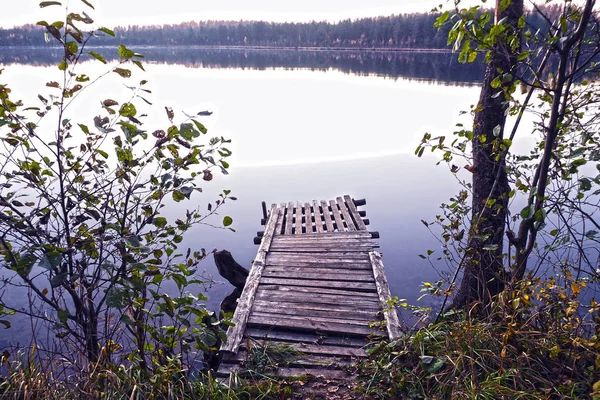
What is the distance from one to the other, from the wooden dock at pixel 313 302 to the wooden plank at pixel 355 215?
0.36 ft

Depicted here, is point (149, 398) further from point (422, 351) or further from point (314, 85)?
point (314, 85)

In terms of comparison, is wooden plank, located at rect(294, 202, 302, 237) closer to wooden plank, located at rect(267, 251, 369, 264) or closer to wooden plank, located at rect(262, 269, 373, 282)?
wooden plank, located at rect(267, 251, 369, 264)

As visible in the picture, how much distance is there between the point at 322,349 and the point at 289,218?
4.98 m

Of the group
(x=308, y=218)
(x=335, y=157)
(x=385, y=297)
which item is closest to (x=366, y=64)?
(x=335, y=157)

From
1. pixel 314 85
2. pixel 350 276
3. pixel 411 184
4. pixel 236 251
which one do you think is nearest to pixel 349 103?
pixel 314 85

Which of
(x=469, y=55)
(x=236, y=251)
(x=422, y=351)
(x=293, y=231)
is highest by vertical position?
(x=469, y=55)

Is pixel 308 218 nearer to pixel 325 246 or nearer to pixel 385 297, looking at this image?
pixel 325 246

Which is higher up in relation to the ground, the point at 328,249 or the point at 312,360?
the point at 312,360

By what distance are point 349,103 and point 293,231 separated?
2374cm

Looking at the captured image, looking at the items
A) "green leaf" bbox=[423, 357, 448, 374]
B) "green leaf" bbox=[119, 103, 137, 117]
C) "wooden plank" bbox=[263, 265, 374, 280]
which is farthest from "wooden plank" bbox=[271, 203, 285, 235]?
"green leaf" bbox=[119, 103, 137, 117]

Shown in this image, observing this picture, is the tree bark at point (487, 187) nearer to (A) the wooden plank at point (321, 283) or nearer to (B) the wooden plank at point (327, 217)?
(A) the wooden plank at point (321, 283)

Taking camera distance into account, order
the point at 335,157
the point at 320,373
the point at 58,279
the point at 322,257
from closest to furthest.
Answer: the point at 58,279
the point at 320,373
the point at 322,257
the point at 335,157

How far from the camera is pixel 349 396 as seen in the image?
3.89 m

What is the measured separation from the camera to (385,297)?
5609 millimetres
